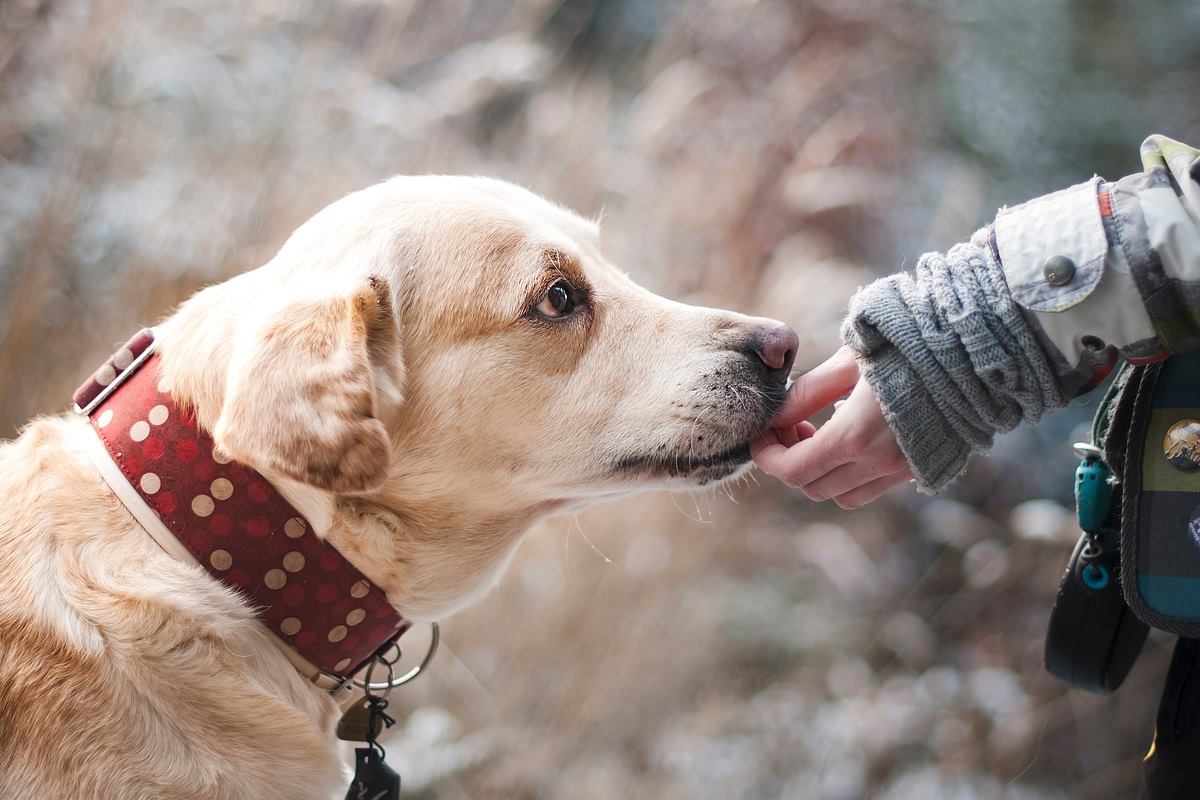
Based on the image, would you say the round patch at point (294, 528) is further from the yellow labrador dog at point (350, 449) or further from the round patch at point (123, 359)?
the round patch at point (123, 359)

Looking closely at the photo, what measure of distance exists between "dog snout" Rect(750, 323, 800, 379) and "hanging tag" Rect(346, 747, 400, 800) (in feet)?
3.55

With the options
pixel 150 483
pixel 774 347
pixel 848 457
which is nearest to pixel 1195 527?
pixel 848 457

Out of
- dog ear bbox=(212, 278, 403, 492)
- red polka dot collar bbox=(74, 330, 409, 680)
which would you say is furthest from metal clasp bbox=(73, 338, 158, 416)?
dog ear bbox=(212, 278, 403, 492)

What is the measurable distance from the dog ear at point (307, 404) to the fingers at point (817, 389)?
809 mm

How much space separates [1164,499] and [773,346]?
733 mm

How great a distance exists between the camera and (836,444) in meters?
1.66

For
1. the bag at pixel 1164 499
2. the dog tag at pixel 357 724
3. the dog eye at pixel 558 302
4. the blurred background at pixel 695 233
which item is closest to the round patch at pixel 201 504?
the dog tag at pixel 357 724

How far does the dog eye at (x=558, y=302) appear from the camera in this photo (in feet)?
6.18

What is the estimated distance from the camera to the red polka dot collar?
1.56 m

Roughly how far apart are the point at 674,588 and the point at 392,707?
104 centimetres

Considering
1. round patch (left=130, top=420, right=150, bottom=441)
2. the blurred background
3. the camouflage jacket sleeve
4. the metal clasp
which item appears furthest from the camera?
the blurred background

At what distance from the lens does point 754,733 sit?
3053 mm

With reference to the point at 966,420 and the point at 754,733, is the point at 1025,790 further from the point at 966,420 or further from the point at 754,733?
the point at 966,420

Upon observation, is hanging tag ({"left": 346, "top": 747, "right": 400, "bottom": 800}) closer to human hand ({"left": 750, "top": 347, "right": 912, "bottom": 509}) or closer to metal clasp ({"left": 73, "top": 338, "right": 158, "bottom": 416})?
metal clasp ({"left": 73, "top": 338, "right": 158, "bottom": 416})
